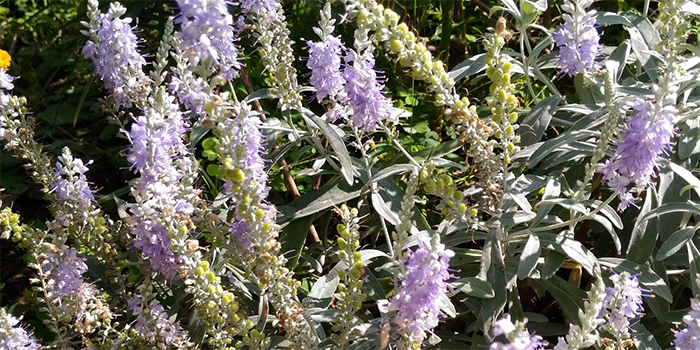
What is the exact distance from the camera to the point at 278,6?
8.79 feet

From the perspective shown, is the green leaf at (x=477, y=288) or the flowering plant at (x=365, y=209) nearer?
the flowering plant at (x=365, y=209)

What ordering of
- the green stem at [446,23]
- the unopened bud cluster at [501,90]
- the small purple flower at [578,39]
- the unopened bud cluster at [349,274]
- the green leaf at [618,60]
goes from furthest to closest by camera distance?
the green stem at [446,23] → the green leaf at [618,60] → the small purple flower at [578,39] → the unopened bud cluster at [501,90] → the unopened bud cluster at [349,274]

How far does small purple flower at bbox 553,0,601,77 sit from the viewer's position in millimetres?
2598

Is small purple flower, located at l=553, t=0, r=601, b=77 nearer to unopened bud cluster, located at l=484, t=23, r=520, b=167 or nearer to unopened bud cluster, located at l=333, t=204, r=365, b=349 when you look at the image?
unopened bud cluster, located at l=484, t=23, r=520, b=167

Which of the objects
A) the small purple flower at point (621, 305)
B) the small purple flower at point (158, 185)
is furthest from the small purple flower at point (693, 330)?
the small purple flower at point (158, 185)

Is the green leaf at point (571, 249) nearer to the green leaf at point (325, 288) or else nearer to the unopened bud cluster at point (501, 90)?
the unopened bud cluster at point (501, 90)

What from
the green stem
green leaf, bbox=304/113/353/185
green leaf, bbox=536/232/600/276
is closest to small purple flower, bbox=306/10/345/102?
green leaf, bbox=304/113/353/185

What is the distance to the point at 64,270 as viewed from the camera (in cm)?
239

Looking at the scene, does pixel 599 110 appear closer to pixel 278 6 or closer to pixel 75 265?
pixel 278 6

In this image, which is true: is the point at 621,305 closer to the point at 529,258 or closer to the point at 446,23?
the point at 529,258

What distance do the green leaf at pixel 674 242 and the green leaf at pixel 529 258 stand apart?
41cm

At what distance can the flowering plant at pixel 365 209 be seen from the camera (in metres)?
A: 1.98

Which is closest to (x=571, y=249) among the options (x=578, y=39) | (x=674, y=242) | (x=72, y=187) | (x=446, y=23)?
(x=674, y=242)

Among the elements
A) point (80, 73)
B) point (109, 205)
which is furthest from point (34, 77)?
point (109, 205)
